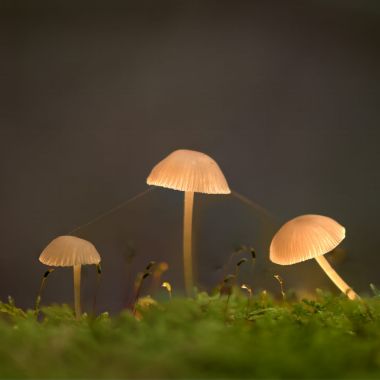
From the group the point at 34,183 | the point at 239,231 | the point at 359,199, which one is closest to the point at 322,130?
the point at 359,199

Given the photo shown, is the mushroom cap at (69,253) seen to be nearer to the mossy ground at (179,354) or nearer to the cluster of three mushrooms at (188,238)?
the cluster of three mushrooms at (188,238)

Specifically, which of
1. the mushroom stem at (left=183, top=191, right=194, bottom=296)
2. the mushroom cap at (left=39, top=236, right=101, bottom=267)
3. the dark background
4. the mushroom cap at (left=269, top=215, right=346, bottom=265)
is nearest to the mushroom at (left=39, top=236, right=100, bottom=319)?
the mushroom cap at (left=39, top=236, right=101, bottom=267)

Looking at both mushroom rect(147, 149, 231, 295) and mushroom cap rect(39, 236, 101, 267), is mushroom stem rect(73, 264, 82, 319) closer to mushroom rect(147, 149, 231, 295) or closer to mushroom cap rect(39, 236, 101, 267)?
mushroom cap rect(39, 236, 101, 267)

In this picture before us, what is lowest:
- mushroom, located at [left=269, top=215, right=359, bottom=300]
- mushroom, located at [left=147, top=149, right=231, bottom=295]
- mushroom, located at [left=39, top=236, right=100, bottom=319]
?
mushroom, located at [left=39, top=236, right=100, bottom=319]

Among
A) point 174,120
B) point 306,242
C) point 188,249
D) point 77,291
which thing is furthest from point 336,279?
point 174,120

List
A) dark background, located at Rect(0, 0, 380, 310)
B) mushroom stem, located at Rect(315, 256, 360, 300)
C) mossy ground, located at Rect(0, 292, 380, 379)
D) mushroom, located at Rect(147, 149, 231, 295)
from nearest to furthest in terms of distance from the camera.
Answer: mossy ground, located at Rect(0, 292, 380, 379)
mushroom stem, located at Rect(315, 256, 360, 300)
mushroom, located at Rect(147, 149, 231, 295)
dark background, located at Rect(0, 0, 380, 310)

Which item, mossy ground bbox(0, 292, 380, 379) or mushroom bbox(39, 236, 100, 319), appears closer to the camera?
mossy ground bbox(0, 292, 380, 379)

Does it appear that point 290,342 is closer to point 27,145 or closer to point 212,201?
point 212,201
